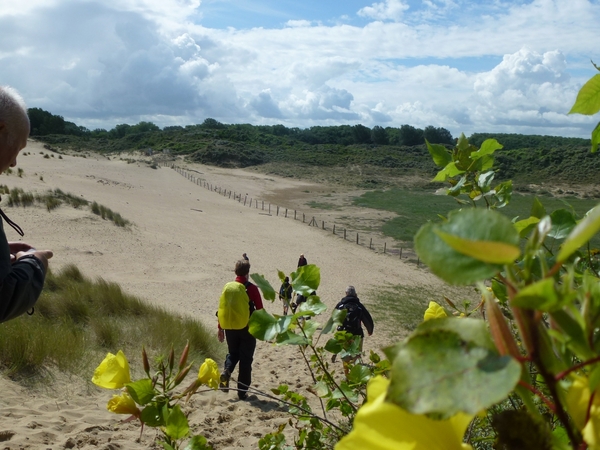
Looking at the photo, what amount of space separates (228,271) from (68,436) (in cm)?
1033

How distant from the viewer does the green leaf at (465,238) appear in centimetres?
33

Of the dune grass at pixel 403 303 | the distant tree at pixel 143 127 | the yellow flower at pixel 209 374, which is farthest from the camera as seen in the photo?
the distant tree at pixel 143 127

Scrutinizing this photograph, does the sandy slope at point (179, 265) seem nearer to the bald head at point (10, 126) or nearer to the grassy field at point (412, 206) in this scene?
the bald head at point (10, 126)

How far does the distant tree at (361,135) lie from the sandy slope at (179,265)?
66.4 metres

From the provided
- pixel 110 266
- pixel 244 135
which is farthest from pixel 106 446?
pixel 244 135

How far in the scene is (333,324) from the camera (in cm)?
142

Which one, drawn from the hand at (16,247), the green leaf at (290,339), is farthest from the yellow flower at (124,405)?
the hand at (16,247)

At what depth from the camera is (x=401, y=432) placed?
0.38m

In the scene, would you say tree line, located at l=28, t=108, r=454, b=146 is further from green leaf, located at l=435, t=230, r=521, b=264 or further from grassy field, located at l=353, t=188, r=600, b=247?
green leaf, located at l=435, t=230, r=521, b=264

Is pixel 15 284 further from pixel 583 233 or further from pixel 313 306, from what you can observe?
pixel 583 233

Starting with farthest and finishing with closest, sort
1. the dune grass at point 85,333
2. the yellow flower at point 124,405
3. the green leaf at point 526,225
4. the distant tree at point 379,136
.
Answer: the distant tree at point 379,136, the dune grass at point 85,333, the yellow flower at point 124,405, the green leaf at point 526,225

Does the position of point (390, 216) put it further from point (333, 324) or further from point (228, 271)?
point (333, 324)

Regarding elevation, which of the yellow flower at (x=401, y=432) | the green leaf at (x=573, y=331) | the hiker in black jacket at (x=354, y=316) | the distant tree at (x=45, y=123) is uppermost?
the distant tree at (x=45, y=123)

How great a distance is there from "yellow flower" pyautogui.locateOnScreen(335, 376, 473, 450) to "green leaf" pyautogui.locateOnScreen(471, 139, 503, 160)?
103cm
